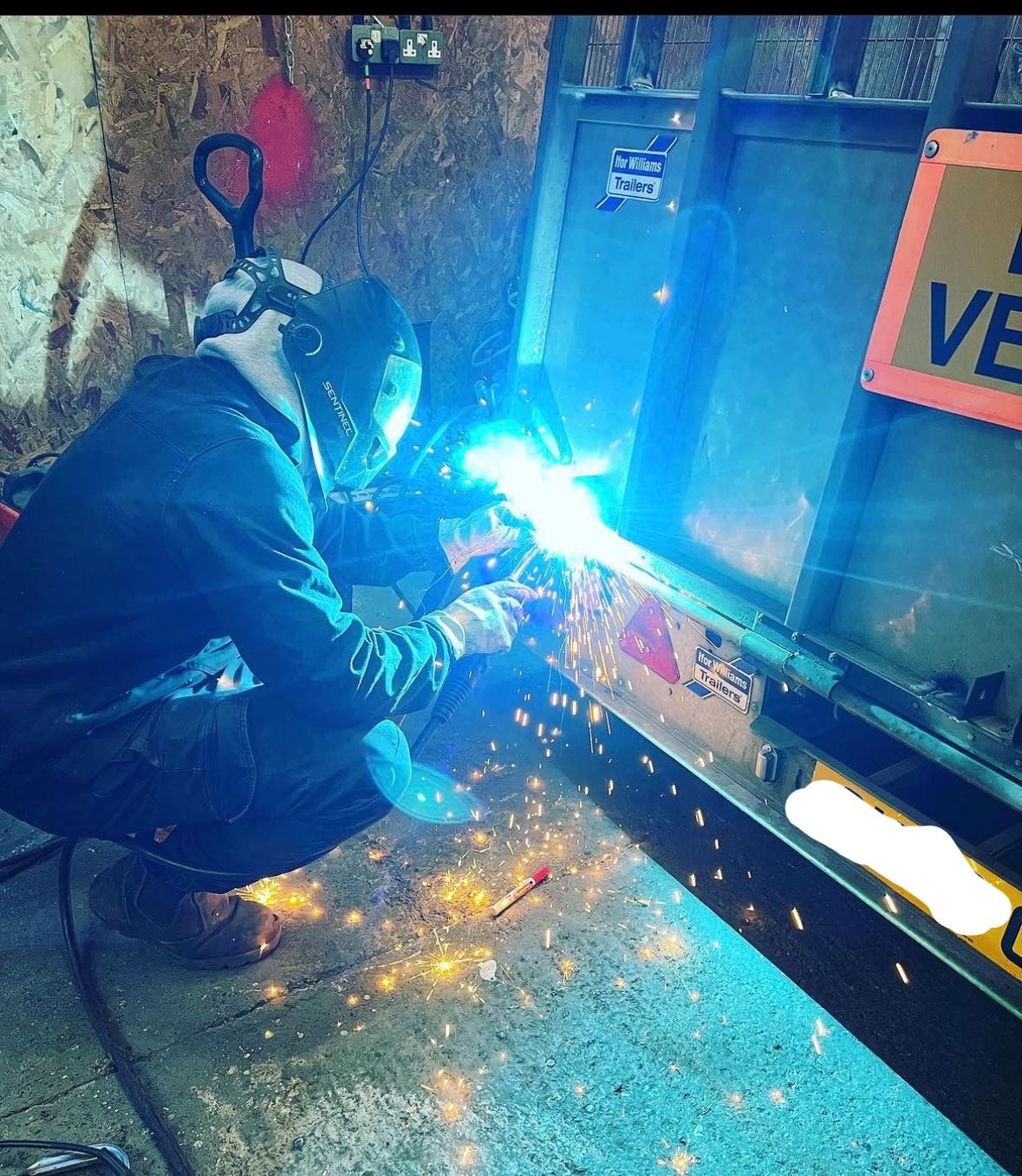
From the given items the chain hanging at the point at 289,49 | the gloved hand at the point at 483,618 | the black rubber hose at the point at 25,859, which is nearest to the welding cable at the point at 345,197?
the chain hanging at the point at 289,49

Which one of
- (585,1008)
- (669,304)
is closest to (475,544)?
(669,304)

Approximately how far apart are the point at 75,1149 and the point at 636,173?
270 cm

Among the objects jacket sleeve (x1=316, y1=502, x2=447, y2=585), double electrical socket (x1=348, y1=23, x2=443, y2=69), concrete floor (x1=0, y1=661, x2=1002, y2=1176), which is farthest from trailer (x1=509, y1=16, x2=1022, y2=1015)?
double electrical socket (x1=348, y1=23, x2=443, y2=69)

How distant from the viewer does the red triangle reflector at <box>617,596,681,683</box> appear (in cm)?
260

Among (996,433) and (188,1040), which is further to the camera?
(188,1040)

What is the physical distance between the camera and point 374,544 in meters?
3.01

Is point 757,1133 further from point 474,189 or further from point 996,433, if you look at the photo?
point 474,189

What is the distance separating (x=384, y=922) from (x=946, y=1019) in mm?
1548

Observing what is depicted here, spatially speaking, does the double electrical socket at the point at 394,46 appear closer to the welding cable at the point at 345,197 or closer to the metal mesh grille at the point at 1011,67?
the welding cable at the point at 345,197

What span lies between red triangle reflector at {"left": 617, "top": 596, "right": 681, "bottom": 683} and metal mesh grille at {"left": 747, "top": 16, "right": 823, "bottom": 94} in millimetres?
1314

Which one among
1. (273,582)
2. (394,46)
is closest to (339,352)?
(273,582)

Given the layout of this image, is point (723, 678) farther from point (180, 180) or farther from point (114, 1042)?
point (180, 180)

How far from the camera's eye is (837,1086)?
7.26 feet

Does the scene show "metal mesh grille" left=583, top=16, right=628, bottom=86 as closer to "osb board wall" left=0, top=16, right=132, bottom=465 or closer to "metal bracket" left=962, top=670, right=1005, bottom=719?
"osb board wall" left=0, top=16, right=132, bottom=465
